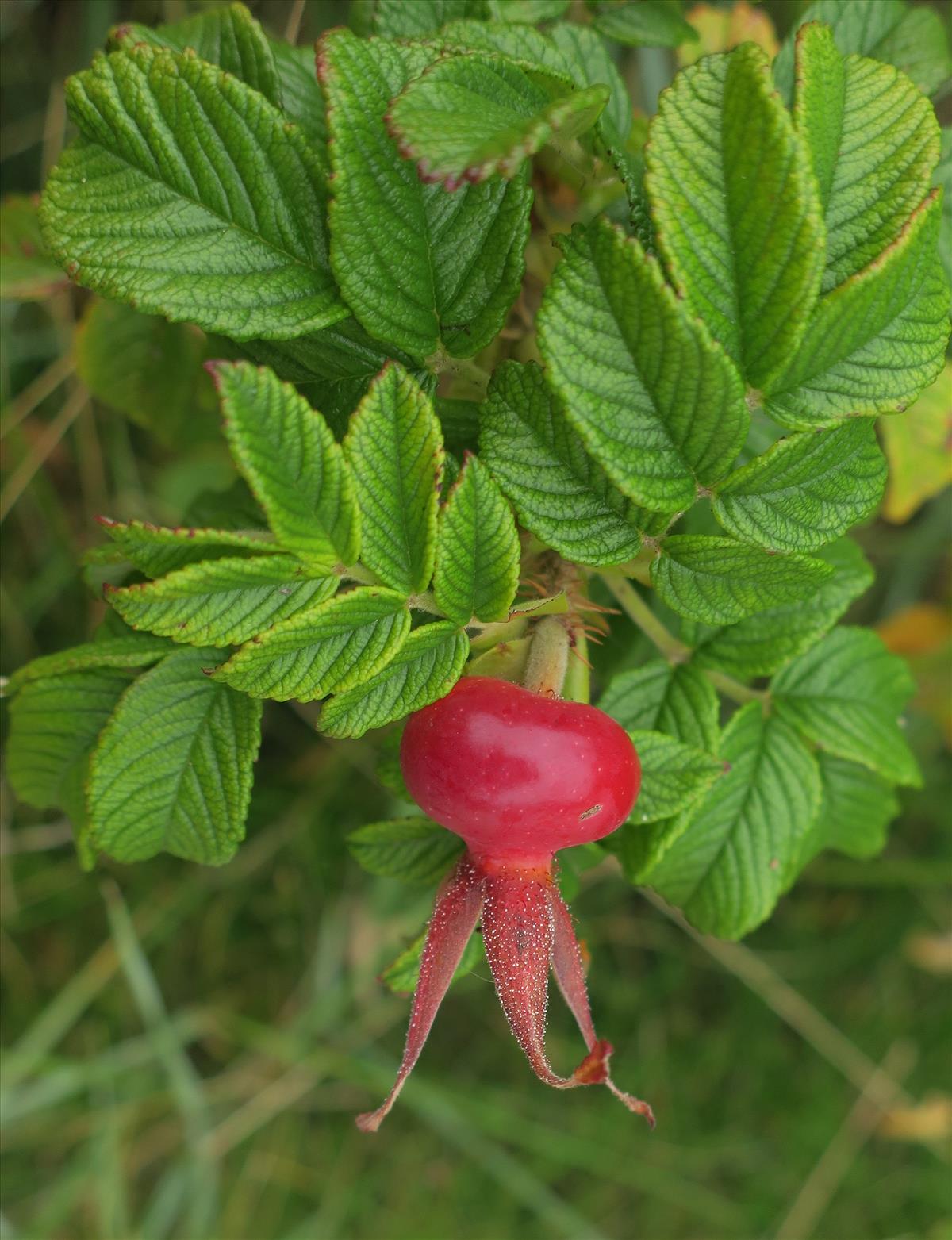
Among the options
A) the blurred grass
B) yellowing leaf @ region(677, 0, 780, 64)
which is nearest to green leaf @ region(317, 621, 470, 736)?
yellowing leaf @ region(677, 0, 780, 64)

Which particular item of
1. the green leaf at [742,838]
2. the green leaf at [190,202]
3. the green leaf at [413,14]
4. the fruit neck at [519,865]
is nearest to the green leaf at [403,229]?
the green leaf at [190,202]

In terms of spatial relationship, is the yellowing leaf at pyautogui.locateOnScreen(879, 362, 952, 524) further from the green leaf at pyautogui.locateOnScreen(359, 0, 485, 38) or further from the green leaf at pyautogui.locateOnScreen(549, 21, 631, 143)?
the green leaf at pyautogui.locateOnScreen(359, 0, 485, 38)

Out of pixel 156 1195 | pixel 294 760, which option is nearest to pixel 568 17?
pixel 294 760

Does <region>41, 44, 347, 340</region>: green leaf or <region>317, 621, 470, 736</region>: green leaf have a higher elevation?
<region>41, 44, 347, 340</region>: green leaf

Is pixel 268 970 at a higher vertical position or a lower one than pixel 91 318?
lower

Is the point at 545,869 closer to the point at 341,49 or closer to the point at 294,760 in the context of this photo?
the point at 341,49

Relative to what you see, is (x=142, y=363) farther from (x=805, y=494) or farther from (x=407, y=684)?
(x=805, y=494)
